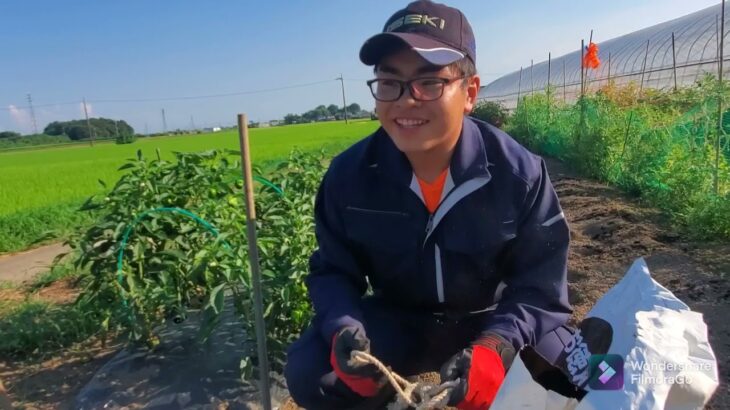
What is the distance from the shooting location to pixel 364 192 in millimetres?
1721

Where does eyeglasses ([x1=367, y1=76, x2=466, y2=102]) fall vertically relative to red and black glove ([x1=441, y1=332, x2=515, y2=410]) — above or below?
above

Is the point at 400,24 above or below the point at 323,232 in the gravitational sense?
above

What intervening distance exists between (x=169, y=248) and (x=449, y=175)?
55.8 inches

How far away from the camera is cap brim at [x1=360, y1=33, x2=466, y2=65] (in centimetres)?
143

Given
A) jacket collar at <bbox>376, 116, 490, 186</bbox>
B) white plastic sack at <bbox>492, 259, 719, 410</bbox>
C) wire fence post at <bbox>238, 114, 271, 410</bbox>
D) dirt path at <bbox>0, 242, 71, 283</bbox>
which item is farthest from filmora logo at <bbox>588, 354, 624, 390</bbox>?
dirt path at <bbox>0, 242, 71, 283</bbox>

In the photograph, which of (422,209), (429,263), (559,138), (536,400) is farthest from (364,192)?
(559,138)

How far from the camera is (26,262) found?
5344 millimetres

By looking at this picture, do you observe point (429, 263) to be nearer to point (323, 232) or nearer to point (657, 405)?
point (323, 232)

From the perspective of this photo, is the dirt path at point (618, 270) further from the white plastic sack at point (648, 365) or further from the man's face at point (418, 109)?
the man's face at point (418, 109)

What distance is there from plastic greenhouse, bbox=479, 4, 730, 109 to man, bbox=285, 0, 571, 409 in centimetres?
969

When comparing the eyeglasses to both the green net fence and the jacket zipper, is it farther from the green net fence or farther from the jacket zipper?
the green net fence

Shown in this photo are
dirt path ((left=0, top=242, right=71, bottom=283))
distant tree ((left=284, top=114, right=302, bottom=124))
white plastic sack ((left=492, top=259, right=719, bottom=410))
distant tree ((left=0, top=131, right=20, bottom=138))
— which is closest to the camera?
white plastic sack ((left=492, top=259, right=719, bottom=410))

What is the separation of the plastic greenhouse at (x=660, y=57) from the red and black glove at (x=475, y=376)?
1013 centimetres

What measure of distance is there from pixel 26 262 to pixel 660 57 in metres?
17.3
